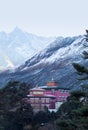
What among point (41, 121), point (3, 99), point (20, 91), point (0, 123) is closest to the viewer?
point (0, 123)

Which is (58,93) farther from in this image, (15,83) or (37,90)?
(15,83)

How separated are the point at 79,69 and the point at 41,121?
71553mm

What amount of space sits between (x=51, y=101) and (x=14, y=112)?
8006cm

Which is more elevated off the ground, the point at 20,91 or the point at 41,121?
the point at 20,91

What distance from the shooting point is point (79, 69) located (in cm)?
2753

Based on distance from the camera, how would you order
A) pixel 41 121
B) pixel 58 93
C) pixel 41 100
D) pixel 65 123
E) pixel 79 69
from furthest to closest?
1. pixel 58 93
2. pixel 41 100
3. pixel 41 121
4. pixel 65 123
5. pixel 79 69

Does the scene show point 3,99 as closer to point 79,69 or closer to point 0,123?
point 0,123

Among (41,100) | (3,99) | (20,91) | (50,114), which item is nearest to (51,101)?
(41,100)

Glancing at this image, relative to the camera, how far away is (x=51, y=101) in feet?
542

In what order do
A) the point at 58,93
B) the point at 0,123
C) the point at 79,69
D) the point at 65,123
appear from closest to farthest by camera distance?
the point at 79,69, the point at 65,123, the point at 0,123, the point at 58,93

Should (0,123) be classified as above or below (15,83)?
below

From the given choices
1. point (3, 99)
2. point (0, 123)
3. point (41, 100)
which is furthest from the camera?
point (41, 100)

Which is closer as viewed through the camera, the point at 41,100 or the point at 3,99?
the point at 3,99

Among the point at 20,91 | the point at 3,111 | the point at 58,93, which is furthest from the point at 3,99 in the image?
the point at 58,93
